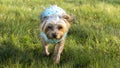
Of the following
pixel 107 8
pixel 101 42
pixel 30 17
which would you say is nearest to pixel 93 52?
pixel 101 42

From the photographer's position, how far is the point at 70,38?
819 centimetres

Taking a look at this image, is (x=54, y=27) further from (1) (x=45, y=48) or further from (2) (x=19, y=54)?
(2) (x=19, y=54)

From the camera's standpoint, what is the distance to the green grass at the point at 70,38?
6782 millimetres

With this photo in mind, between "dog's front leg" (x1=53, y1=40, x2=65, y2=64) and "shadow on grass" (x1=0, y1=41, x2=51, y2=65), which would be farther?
"dog's front leg" (x1=53, y1=40, x2=65, y2=64)

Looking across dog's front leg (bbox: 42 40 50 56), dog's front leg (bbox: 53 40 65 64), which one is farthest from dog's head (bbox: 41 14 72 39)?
dog's front leg (bbox: 42 40 50 56)

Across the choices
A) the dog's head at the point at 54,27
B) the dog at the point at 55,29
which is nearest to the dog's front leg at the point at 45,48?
the dog at the point at 55,29

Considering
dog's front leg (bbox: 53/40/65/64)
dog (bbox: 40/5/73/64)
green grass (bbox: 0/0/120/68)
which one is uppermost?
dog (bbox: 40/5/73/64)

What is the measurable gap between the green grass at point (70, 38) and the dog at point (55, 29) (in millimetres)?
179

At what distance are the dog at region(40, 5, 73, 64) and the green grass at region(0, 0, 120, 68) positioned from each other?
7.0 inches

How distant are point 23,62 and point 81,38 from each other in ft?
6.25

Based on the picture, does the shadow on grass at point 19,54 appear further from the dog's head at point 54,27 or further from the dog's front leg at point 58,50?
the dog's head at point 54,27

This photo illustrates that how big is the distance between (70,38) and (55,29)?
1450 mm

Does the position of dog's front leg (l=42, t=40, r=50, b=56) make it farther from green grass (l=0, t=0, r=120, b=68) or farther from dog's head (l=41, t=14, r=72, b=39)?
dog's head (l=41, t=14, r=72, b=39)

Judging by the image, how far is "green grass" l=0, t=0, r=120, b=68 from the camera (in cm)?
678
